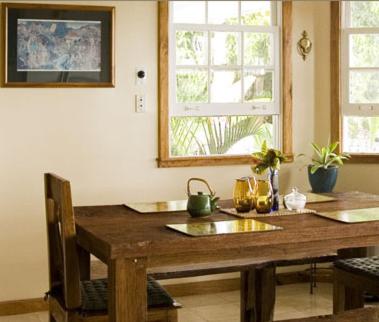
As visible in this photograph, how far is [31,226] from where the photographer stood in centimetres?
446

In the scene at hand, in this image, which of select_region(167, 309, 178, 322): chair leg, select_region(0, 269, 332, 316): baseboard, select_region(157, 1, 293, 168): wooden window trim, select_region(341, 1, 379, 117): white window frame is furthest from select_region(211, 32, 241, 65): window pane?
select_region(167, 309, 178, 322): chair leg

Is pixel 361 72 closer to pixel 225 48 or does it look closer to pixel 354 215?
pixel 225 48

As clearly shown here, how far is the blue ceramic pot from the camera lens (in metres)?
4.77

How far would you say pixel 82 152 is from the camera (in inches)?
179

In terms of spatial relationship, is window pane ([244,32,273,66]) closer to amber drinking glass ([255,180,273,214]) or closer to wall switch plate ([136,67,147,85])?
wall switch plate ([136,67,147,85])

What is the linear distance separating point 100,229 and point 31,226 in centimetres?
170

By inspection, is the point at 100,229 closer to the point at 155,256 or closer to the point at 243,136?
the point at 155,256

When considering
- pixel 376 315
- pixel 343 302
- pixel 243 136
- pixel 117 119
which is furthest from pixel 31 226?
pixel 376 315

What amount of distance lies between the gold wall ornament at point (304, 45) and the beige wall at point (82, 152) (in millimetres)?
961

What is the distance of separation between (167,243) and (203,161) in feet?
7.33

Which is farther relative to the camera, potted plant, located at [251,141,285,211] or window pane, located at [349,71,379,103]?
window pane, located at [349,71,379,103]

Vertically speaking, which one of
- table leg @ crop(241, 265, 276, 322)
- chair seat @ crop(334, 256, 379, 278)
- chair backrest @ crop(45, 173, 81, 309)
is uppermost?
chair backrest @ crop(45, 173, 81, 309)

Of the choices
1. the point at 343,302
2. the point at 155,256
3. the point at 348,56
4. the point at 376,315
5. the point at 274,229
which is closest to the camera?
the point at 376,315

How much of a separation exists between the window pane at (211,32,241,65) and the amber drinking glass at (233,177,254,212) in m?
1.79
